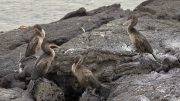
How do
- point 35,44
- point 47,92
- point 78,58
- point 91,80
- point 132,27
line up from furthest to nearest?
point 35,44 → point 132,27 → point 78,58 → point 47,92 → point 91,80

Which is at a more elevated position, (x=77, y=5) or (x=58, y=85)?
(x=58, y=85)

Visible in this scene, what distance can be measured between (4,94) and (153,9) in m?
8.30

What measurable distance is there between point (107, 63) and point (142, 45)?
3.56 feet

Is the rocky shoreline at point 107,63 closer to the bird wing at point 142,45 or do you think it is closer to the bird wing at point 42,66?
the bird wing at point 142,45

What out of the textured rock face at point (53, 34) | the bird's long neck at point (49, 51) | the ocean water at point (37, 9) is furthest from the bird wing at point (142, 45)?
the ocean water at point (37, 9)

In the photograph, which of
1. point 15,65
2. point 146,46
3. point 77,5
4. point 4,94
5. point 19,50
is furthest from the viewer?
point 77,5

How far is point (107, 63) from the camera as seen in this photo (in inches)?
572

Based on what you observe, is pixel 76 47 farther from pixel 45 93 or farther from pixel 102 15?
pixel 102 15

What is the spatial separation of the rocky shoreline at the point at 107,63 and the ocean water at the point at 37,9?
10.3 m

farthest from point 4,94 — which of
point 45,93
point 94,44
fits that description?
point 94,44

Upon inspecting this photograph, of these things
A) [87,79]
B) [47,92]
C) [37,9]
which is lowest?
[37,9]

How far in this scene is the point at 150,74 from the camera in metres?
13.7

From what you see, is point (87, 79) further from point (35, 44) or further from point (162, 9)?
point (162, 9)

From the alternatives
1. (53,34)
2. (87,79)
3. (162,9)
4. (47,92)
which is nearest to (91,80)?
(87,79)
